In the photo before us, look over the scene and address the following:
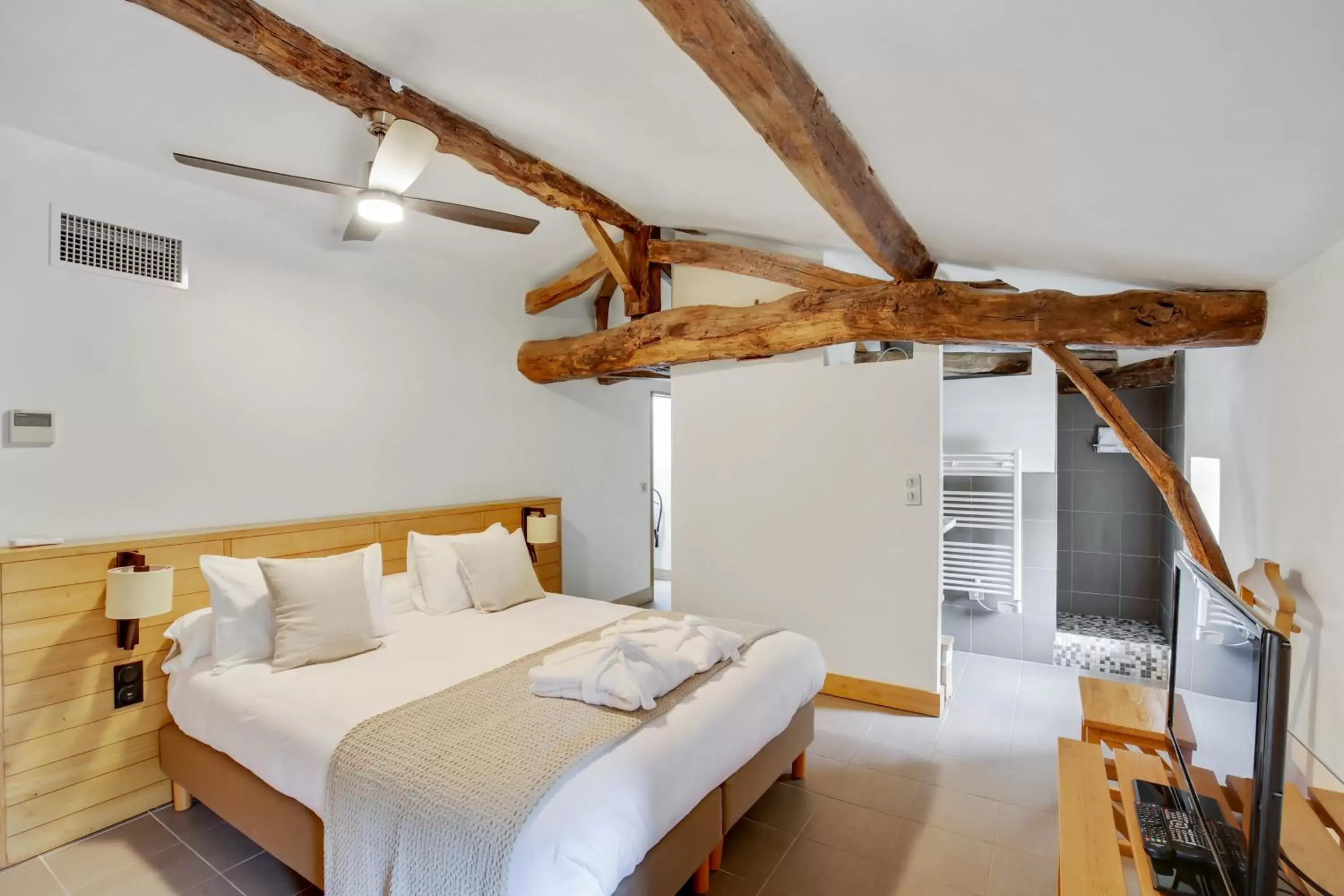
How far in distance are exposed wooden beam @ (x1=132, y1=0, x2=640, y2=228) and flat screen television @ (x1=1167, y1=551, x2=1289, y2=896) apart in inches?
113

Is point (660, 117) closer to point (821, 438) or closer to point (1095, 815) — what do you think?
point (821, 438)

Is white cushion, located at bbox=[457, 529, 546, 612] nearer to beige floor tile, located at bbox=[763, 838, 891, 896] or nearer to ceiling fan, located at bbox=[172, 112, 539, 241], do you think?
ceiling fan, located at bbox=[172, 112, 539, 241]

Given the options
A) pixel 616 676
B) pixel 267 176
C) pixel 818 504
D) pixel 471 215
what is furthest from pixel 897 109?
pixel 818 504

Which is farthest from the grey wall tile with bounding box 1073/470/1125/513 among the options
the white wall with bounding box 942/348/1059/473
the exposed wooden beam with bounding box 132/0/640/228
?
the exposed wooden beam with bounding box 132/0/640/228

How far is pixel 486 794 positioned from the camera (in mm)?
1573

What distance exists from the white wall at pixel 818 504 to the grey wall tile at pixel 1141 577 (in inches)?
102

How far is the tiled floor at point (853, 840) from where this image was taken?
2.13 metres

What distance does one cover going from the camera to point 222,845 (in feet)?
7.77

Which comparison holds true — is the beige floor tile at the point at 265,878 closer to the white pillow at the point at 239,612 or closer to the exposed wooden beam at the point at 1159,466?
the white pillow at the point at 239,612

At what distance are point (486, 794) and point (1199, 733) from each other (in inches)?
67.6

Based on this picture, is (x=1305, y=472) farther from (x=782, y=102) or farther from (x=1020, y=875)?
(x=782, y=102)

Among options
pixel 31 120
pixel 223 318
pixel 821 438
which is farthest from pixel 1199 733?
pixel 31 120

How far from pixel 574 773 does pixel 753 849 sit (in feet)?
3.32

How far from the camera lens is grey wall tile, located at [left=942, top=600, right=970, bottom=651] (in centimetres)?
448
